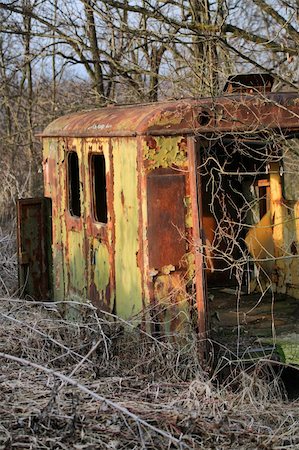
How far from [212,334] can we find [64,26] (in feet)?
25.6

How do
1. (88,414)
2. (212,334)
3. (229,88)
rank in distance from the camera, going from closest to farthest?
(88,414), (212,334), (229,88)

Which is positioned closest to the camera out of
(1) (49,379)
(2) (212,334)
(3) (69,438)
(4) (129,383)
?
(3) (69,438)

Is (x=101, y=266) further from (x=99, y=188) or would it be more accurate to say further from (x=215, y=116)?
(x=215, y=116)

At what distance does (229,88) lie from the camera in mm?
7328

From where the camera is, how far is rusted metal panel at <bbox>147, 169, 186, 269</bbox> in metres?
6.34

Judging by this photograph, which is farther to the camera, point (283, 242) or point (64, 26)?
point (64, 26)

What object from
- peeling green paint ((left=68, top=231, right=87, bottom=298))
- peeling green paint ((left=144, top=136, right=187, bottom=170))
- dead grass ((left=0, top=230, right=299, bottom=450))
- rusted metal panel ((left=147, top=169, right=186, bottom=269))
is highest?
peeling green paint ((left=144, top=136, right=187, bottom=170))

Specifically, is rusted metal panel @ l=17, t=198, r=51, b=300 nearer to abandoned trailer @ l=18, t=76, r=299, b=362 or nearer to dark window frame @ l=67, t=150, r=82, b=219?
abandoned trailer @ l=18, t=76, r=299, b=362

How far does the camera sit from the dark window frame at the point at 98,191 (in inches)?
306

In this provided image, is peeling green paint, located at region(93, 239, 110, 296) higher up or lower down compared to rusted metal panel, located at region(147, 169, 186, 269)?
lower down

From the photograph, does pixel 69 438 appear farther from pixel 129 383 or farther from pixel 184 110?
pixel 184 110

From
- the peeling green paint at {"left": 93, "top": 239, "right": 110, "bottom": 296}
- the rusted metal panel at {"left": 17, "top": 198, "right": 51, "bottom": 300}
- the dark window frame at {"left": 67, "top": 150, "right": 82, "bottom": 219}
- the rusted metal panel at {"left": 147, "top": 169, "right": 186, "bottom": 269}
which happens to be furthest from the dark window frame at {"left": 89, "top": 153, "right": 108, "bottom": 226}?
the rusted metal panel at {"left": 17, "top": 198, "right": 51, "bottom": 300}

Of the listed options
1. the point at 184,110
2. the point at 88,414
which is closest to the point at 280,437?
the point at 88,414

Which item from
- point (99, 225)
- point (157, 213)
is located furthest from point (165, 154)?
point (99, 225)
